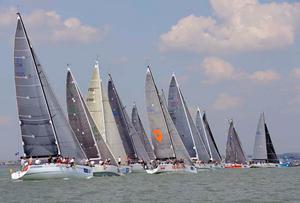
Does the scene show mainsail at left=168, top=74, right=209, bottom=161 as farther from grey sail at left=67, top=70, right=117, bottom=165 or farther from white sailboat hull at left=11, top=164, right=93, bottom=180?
white sailboat hull at left=11, top=164, right=93, bottom=180

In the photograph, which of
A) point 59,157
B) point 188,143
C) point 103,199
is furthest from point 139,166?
point 103,199

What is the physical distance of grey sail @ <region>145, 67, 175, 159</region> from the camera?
67.6m

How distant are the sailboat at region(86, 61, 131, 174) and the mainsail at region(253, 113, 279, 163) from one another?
42.6 m

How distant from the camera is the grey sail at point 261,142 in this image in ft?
360

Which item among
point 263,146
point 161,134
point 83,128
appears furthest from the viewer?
point 263,146

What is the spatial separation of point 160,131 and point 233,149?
43739mm

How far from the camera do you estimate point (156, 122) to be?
223 ft

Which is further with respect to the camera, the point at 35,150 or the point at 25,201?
the point at 35,150

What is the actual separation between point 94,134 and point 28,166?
15.0m

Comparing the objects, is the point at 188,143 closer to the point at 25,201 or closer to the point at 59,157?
the point at 59,157

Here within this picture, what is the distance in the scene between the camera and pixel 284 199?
37.1 metres

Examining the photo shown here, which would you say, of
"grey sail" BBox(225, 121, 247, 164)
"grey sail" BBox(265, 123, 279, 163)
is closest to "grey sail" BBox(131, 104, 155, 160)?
"grey sail" BBox(225, 121, 247, 164)

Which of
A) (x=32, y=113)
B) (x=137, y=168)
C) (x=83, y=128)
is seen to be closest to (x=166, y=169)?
(x=83, y=128)

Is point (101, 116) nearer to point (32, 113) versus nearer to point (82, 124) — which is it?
point (82, 124)
